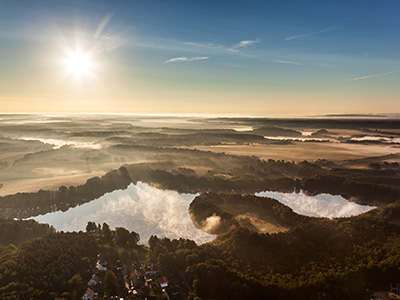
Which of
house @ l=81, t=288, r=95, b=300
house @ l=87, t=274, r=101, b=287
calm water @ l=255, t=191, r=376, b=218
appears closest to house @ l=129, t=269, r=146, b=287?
house @ l=87, t=274, r=101, b=287

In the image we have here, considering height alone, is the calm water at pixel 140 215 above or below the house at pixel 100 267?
below

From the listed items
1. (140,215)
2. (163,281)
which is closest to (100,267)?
(163,281)

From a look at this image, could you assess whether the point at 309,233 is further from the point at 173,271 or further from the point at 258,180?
the point at 258,180

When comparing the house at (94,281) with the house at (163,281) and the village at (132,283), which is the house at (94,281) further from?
the house at (163,281)

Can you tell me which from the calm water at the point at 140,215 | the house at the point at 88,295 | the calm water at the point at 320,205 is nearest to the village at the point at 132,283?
the house at the point at 88,295

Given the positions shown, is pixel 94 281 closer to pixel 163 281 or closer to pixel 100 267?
pixel 100 267

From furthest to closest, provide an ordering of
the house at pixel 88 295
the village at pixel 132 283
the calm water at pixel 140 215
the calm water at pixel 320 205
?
the calm water at pixel 320 205
the calm water at pixel 140 215
the village at pixel 132 283
the house at pixel 88 295

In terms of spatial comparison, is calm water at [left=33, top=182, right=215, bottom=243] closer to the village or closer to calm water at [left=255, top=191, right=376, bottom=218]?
the village
